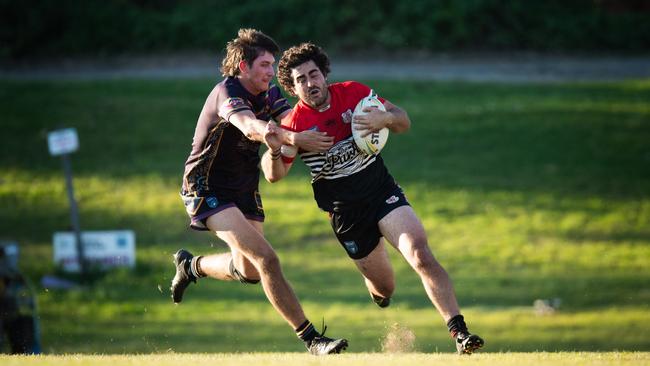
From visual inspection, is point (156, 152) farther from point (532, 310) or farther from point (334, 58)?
point (532, 310)

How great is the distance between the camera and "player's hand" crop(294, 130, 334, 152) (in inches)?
340

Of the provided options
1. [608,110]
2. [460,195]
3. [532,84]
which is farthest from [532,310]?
[532,84]

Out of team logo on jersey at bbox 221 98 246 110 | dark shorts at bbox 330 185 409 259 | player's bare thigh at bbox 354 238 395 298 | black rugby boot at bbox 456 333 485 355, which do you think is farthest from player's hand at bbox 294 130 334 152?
black rugby boot at bbox 456 333 485 355

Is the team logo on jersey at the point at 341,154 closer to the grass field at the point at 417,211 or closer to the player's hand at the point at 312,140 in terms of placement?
the player's hand at the point at 312,140

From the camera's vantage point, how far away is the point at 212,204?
9344mm

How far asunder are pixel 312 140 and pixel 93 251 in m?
11.4

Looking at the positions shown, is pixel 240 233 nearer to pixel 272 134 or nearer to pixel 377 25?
pixel 272 134

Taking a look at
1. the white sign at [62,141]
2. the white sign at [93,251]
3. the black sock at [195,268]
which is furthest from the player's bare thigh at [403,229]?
the white sign at [93,251]

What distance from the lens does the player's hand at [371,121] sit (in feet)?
29.3

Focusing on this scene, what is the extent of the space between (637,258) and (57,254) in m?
9.05

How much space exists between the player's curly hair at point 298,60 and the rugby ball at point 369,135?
378 mm

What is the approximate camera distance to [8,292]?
12.7 m

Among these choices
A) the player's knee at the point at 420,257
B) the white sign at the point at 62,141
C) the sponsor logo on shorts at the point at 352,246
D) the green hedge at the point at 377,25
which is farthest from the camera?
the green hedge at the point at 377,25

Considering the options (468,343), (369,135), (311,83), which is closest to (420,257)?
(468,343)
